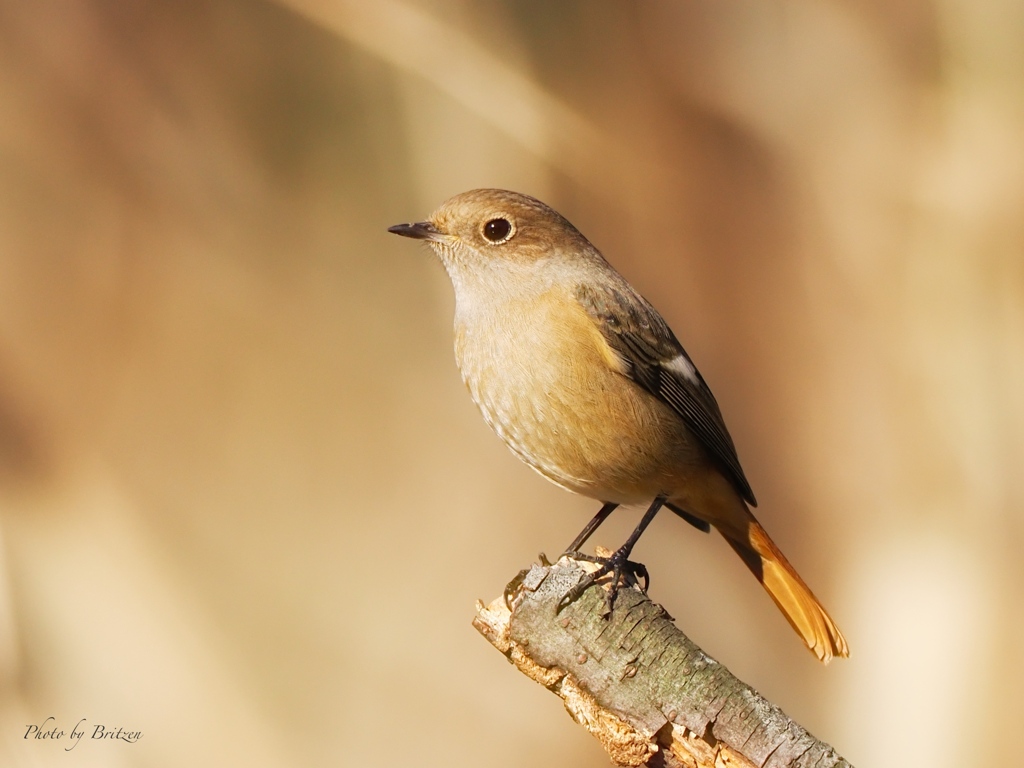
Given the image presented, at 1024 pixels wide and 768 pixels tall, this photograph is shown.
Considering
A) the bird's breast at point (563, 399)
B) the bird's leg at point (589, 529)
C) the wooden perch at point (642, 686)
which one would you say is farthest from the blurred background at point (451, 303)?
the wooden perch at point (642, 686)

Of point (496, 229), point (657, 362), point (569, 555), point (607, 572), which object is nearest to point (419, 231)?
point (496, 229)

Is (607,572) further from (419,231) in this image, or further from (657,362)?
(419,231)

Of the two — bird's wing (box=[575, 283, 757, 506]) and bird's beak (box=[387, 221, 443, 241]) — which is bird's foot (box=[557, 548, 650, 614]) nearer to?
bird's wing (box=[575, 283, 757, 506])

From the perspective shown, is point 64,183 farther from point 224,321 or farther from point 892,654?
point 892,654

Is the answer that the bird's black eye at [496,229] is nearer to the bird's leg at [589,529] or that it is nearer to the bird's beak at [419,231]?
the bird's beak at [419,231]

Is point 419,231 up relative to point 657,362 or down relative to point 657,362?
down

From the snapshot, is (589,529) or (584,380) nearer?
(584,380)

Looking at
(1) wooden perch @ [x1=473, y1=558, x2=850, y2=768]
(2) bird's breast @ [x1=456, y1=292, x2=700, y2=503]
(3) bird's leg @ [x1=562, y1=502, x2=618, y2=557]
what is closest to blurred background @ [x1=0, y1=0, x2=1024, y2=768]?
(3) bird's leg @ [x1=562, y1=502, x2=618, y2=557]
